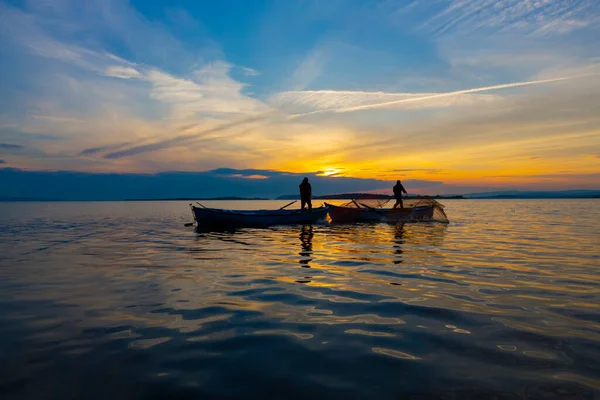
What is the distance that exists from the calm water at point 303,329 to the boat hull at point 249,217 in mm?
15468

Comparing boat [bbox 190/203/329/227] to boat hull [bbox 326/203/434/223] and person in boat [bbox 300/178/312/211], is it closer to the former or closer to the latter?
person in boat [bbox 300/178/312/211]

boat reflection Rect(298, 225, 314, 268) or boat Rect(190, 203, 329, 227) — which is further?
boat Rect(190, 203, 329, 227)

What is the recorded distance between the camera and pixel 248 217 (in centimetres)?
3008

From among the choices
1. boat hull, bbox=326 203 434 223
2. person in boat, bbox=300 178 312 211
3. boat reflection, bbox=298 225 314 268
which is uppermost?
person in boat, bbox=300 178 312 211

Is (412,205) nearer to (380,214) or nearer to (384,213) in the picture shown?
(384,213)

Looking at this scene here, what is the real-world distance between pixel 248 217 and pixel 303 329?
78.0 ft

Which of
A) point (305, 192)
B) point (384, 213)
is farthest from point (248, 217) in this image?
point (384, 213)

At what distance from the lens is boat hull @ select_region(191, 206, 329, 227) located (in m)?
29.4

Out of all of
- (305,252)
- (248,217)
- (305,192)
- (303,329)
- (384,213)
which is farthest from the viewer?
(384,213)

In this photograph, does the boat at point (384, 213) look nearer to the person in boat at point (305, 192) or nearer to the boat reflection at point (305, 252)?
the person in boat at point (305, 192)

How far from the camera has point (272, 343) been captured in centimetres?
604

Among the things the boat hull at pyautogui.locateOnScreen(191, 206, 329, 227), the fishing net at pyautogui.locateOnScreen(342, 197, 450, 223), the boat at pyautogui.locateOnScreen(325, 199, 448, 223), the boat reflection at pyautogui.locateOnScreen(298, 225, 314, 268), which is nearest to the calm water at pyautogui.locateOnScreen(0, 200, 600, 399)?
the boat reflection at pyautogui.locateOnScreen(298, 225, 314, 268)

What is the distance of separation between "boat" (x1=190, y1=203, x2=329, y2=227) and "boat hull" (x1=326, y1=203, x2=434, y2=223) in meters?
2.49

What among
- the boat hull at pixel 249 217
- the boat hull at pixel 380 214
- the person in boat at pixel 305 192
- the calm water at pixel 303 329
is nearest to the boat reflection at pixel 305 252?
the calm water at pixel 303 329
